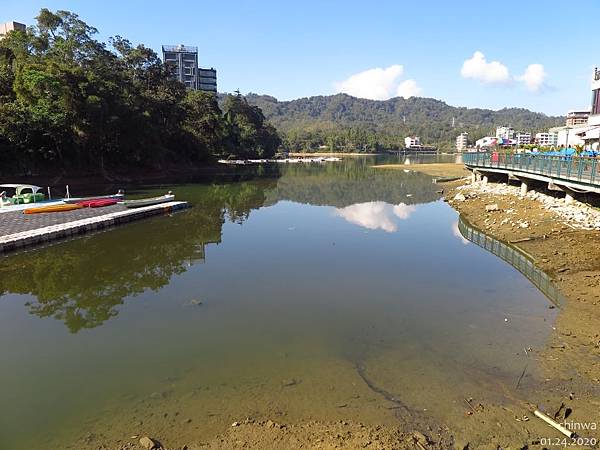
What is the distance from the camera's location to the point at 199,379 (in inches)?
321

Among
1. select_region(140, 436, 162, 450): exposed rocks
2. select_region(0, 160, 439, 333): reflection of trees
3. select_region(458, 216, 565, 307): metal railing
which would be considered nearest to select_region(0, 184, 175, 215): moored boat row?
select_region(0, 160, 439, 333): reflection of trees

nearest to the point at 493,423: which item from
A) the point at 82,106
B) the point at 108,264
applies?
the point at 108,264

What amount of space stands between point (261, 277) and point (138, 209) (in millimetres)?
15342

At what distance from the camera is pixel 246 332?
1033cm

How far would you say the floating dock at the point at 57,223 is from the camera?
18730mm

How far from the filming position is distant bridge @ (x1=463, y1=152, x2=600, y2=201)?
18219 mm

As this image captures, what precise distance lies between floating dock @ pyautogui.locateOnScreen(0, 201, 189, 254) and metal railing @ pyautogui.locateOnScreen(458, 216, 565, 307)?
1888cm

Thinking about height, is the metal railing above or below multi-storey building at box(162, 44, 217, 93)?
below

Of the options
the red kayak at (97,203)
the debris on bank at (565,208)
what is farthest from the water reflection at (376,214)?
the red kayak at (97,203)

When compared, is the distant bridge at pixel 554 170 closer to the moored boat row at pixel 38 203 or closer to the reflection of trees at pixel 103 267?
the reflection of trees at pixel 103 267

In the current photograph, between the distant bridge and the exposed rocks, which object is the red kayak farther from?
the distant bridge

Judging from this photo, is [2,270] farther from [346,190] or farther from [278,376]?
[346,190]

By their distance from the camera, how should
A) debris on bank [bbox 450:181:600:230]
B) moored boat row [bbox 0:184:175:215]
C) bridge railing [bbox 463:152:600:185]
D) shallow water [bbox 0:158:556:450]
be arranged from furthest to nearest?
1. moored boat row [bbox 0:184:175:215]
2. bridge railing [bbox 463:152:600:185]
3. debris on bank [bbox 450:181:600:230]
4. shallow water [bbox 0:158:556:450]

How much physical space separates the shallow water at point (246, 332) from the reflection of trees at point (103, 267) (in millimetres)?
95
